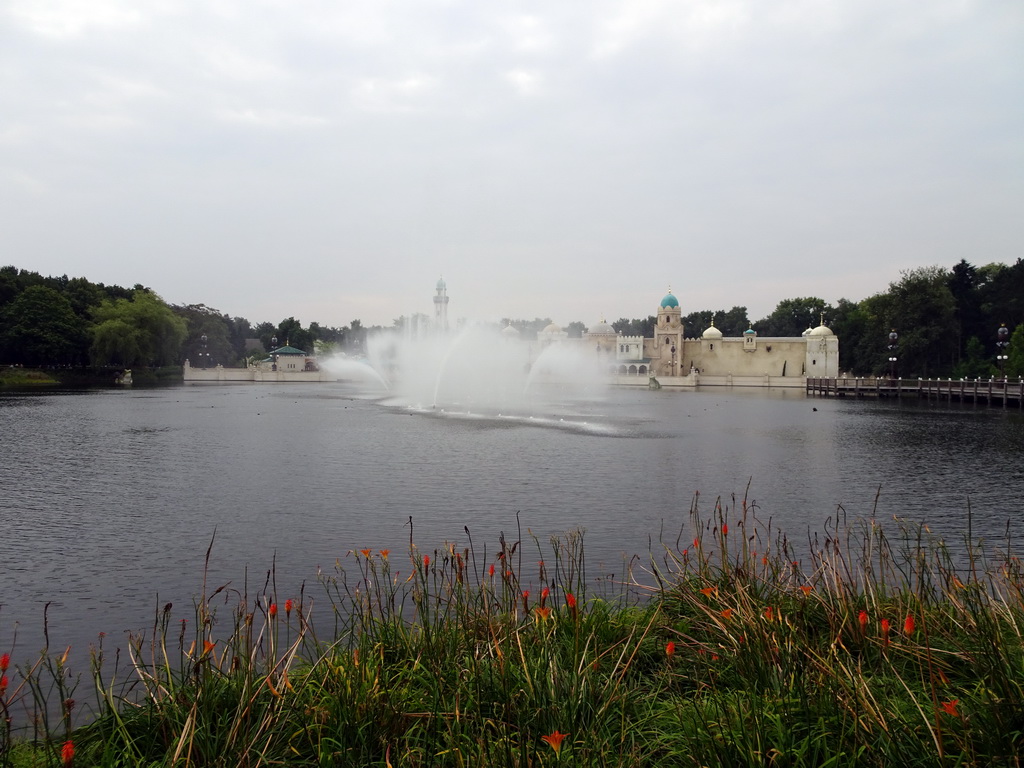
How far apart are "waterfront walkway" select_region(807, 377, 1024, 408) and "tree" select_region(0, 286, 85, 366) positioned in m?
71.1

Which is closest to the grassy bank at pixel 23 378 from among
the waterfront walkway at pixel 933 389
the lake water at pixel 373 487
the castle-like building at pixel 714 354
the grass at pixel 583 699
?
the lake water at pixel 373 487

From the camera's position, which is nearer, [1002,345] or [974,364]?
[1002,345]

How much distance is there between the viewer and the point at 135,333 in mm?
77375

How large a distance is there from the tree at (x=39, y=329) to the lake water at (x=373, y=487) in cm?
3861

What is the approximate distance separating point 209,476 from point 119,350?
6270 cm

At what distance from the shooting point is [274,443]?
2939cm

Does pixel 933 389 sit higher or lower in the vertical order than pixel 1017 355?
lower

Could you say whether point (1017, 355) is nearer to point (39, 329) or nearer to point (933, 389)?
point (933, 389)

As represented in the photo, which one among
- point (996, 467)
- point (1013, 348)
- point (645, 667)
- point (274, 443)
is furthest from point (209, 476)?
point (1013, 348)

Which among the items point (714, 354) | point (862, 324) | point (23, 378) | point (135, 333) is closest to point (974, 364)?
point (862, 324)

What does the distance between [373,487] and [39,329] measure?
67.8 meters

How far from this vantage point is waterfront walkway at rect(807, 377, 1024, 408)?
5884 centimetres

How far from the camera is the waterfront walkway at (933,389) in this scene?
58844mm

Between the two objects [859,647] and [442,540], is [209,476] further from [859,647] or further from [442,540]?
[859,647]
